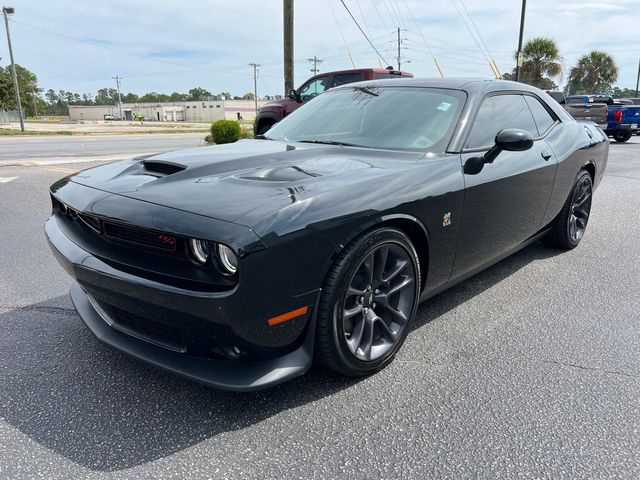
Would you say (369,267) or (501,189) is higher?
(501,189)

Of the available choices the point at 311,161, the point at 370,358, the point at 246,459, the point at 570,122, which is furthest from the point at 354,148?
the point at 570,122

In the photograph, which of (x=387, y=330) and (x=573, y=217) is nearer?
(x=387, y=330)

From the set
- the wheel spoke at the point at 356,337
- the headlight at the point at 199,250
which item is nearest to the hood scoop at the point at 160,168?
the headlight at the point at 199,250

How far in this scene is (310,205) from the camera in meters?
2.08

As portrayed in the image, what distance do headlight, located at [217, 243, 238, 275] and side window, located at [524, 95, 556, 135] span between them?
9.59ft

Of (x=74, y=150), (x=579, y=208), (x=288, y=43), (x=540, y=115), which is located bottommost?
(x=74, y=150)

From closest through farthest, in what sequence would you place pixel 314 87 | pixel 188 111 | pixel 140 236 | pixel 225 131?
1. pixel 140 236
2. pixel 314 87
3. pixel 225 131
4. pixel 188 111

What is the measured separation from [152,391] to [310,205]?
3.70 ft

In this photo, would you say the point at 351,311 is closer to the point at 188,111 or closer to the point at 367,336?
the point at 367,336

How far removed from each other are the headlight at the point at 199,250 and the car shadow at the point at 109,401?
69cm

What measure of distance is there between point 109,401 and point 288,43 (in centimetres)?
1443

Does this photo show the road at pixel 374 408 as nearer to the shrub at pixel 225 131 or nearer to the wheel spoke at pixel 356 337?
the wheel spoke at pixel 356 337

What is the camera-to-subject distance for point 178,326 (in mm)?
2021

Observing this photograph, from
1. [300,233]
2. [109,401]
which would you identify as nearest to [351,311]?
[300,233]
